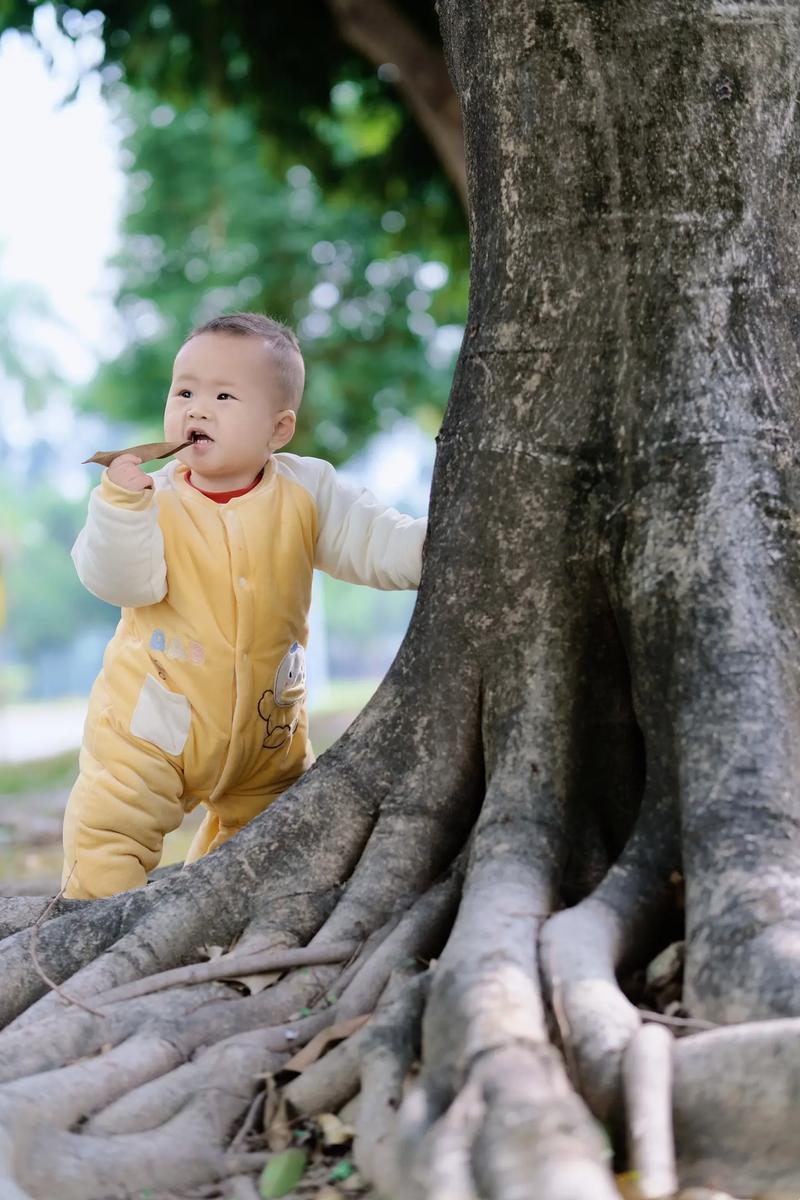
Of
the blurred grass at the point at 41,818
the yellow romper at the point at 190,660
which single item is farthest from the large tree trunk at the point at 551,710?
the blurred grass at the point at 41,818

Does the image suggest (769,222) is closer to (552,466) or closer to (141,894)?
(552,466)

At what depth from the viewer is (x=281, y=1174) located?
2369 mm

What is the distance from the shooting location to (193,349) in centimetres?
378

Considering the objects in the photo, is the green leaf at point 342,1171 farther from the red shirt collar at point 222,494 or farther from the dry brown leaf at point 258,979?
the red shirt collar at point 222,494

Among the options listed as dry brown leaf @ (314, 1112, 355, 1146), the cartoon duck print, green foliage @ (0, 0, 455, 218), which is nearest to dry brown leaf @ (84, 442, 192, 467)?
the cartoon duck print

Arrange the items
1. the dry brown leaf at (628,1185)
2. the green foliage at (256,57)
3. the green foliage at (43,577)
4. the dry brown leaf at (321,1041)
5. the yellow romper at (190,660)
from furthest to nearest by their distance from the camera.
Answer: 1. the green foliage at (43,577)
2. the green foliage at (256,57)
3. the yellow romper at (190,660)
4. the dry brown leaf at (321,1041)
5. the dry brown leaf at (628,1185)

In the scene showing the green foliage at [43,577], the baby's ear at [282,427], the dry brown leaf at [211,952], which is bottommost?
the dry brown leaf at [211,952]

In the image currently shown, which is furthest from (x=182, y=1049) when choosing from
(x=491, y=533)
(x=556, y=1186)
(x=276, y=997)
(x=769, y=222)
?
(x=769, y=222)

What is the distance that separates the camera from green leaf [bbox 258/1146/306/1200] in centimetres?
235

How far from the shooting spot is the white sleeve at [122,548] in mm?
3521

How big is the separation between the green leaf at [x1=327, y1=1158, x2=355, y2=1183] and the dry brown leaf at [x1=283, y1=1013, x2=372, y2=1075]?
0.24m

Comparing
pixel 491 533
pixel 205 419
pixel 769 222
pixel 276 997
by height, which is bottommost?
pixel 276 997

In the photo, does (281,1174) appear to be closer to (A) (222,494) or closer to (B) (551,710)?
(B) (551,710)

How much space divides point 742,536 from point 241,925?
1393 millimetres
